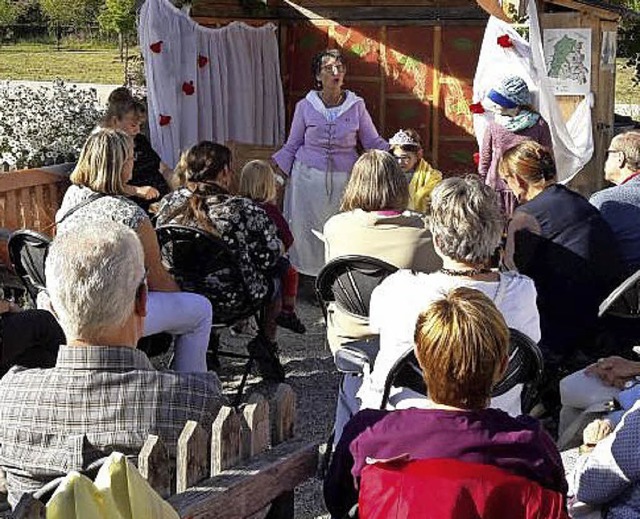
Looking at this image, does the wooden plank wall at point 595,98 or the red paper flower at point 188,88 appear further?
the red paper flower at point 188,88

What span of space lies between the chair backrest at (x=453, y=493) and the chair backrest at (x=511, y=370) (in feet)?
2.49

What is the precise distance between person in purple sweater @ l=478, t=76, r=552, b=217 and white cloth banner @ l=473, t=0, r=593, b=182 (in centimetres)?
21

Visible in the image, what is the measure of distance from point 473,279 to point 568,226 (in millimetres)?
1198

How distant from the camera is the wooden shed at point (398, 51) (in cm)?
856

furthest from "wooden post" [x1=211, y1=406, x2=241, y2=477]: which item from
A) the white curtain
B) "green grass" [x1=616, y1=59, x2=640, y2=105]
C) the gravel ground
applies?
"green grass" [x1=616, y1=59, x2=640, y2=105]

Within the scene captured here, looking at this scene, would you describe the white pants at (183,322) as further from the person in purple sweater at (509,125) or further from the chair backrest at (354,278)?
the person in purple sweater at (509,125)

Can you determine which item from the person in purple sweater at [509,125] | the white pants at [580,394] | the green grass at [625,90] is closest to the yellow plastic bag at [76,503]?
the white pants at [580,394]

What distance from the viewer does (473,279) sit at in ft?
11.4

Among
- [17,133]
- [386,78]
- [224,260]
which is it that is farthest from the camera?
[386,78]

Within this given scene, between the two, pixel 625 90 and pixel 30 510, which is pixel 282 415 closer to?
pixel 30 510

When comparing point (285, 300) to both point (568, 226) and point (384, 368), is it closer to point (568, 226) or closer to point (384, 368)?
point (568, 226)

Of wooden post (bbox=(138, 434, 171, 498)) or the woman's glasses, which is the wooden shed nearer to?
the woman's glasses

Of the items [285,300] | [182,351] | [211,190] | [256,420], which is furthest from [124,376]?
[285,300]

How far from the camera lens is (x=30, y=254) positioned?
4816mm
